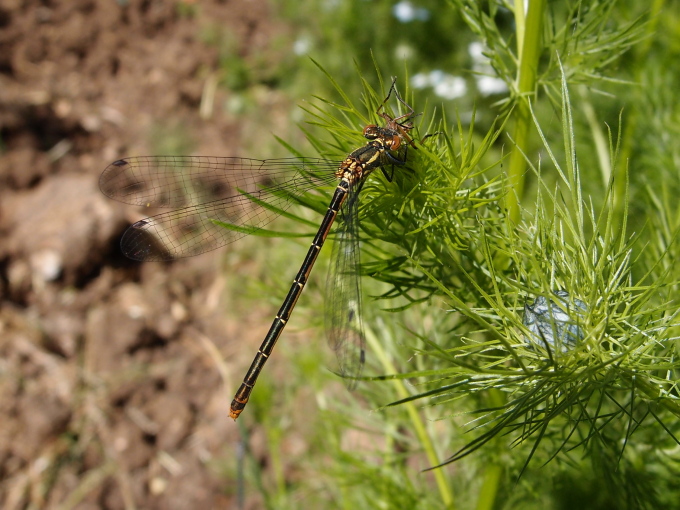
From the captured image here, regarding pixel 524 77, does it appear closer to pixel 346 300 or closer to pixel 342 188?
pixel 342 188

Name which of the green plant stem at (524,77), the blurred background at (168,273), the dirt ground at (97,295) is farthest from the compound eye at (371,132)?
the dirt ground at (97,295)

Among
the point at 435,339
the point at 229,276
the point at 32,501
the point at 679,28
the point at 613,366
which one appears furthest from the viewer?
the point at 229,276

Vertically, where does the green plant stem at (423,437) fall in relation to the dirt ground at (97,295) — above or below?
above

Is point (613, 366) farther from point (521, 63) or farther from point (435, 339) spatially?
point (435, 339)

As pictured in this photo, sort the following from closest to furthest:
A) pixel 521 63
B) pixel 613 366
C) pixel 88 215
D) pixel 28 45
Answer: pixel 613 366
pixel 521 63
pixel 88 215
pixel 28 45

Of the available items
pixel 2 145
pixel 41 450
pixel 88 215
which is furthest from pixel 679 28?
pixel 2 145

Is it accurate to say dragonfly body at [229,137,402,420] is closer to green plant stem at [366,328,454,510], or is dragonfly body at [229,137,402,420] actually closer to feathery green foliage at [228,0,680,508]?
feathery green foliage at [228,0,680,508]

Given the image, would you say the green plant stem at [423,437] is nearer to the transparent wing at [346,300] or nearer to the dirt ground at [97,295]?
the transparent wing at [346,300]

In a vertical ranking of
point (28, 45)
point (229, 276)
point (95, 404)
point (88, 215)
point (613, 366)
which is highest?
point (613, 366)
